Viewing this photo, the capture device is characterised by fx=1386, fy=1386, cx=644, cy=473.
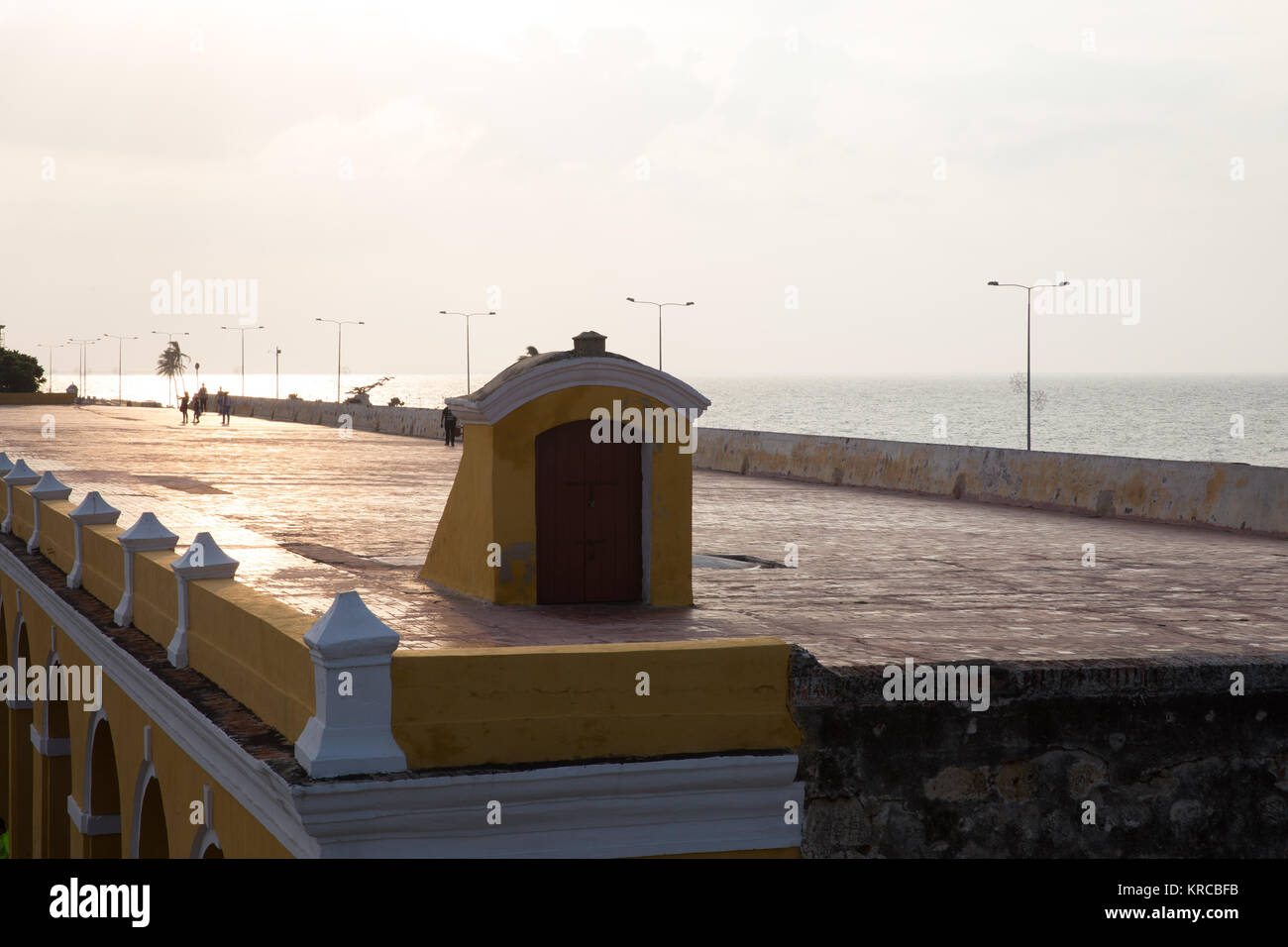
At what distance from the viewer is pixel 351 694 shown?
733 centimetres

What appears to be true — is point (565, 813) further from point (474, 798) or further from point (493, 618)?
point (493, 618)

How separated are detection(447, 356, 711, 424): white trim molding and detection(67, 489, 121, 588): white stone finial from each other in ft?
15.8

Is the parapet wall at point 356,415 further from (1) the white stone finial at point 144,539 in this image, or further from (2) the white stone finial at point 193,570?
(2) the white stone finial at point 193,570

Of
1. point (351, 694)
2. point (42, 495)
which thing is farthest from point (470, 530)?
point (42, 495)

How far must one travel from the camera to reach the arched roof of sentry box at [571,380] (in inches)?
472

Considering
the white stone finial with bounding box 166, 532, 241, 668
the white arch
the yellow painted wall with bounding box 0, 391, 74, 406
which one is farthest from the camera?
the yellow painted wall with bounding box 0, 391, 74, 406

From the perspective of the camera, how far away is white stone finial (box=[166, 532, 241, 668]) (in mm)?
10422

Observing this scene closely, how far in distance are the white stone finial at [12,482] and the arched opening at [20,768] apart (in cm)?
174

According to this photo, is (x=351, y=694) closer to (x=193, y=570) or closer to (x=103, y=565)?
(x=193, y=570)

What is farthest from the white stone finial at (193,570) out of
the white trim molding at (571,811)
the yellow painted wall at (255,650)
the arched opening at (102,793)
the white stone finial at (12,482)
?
the white stone finial at (12,482)

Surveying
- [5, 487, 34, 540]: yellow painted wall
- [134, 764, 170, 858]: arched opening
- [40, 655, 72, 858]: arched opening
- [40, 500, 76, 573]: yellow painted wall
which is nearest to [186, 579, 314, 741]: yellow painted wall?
[134, 764, 170, 858]: arched opening

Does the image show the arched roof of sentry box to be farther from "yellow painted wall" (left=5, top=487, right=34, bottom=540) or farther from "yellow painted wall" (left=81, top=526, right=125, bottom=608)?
"yellow painted wall" (left=5, top=487, right=34, bottom=540)
